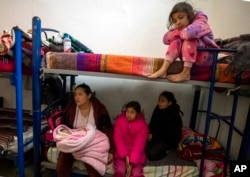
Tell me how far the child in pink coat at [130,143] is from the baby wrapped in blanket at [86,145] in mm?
101

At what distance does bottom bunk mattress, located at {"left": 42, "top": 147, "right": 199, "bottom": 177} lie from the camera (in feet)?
5.26

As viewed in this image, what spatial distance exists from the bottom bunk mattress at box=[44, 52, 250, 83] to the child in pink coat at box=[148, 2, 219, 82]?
0.14 feet

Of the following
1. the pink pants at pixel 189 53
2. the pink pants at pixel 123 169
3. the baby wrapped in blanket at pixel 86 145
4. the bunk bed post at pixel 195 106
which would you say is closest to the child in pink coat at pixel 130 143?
the pink pants at pixel 123 169

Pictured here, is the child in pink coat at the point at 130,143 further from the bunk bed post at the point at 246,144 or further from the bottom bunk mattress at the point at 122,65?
the bunk bed post at the point at 246,144

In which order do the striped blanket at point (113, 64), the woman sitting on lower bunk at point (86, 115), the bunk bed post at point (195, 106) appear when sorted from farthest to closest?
the bunk bed post at point (195, 106) → the woman sitting on lower bunk at point (86, 115) → the striped blanket at point (113, 64)

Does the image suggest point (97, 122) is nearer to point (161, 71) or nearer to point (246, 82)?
point (161, 71)

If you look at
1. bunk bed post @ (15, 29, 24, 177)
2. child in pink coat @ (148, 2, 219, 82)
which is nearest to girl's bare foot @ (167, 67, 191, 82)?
child in pink coat @ (148, 2, 219, 82)

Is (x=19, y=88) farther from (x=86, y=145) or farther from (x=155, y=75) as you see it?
(x=155, y=75)

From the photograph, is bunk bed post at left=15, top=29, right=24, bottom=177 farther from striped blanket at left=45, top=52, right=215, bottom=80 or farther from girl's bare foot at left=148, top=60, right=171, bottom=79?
girl's bare foot at left=148, top=60, right=171, bottom=79

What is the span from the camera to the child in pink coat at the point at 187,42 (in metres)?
1.40

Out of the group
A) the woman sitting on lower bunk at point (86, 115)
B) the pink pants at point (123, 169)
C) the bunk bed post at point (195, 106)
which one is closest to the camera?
the pink pants at point (123, 169)

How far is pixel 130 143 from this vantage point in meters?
1.75

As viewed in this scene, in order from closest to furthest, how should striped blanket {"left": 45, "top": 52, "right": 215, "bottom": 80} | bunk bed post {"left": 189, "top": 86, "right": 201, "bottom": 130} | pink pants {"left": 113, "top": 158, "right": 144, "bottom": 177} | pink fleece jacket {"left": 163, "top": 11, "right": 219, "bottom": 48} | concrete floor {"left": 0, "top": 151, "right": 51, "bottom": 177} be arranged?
pink fleece jacket {"left": 163, "top": 11, "right": 219, "bottom": 48}, striped blanket {"left": 45, "top": 52, "right": 215, "bottom": 80}, pink pants {"left": 113, "top": 158, "right": 144, "bottom": 177}, concrete floor {"left": 0, "top": 151, "right": 51, "bottom": 177}, bunk bed post {"left": 189, "top": 86, "right": 201, "bottom": 130}

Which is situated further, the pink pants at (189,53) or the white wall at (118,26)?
the white wall at (118,26)
